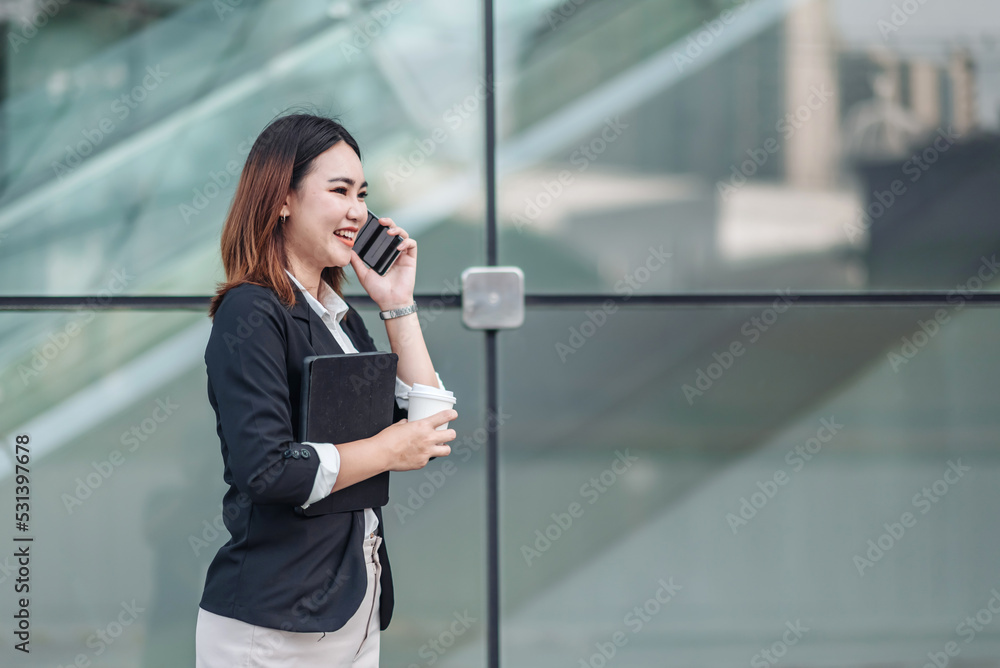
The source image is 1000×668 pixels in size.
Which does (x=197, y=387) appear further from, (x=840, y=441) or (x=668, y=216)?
(x=840, y=441)

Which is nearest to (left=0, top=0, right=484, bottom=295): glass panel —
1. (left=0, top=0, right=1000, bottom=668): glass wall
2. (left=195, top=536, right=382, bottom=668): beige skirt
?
(left=0, top=0, right=1000, bottom=668): glass wall

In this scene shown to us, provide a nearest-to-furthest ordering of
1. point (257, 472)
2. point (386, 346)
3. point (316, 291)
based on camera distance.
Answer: point (257, 472)
point (316, 291)
point (386, 346)

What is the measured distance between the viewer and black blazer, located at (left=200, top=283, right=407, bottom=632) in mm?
1524

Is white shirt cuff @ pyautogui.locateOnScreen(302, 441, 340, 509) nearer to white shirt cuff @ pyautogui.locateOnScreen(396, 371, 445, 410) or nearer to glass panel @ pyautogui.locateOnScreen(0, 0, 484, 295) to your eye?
white shirt cuff @ pyautogui.locateOnScreen(396, 371, 445, 410)

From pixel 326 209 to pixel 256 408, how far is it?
45 cm

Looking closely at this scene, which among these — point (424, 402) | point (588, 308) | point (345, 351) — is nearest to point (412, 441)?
point (424, 402)

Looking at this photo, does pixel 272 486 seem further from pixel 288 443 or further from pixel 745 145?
pixel 745 145

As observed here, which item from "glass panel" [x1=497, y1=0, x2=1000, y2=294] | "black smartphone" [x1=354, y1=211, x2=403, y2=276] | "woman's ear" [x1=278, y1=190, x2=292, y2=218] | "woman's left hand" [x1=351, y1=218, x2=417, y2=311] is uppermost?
"glass panel" [x1=497, y1=0, x2=1000, y2=294]

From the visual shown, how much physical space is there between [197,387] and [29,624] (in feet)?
3.41

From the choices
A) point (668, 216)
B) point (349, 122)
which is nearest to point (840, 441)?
point (668, 216)

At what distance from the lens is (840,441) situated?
3.28m

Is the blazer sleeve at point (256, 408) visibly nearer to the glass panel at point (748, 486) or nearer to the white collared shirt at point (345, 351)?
the white collared shirt at point (345, 351)

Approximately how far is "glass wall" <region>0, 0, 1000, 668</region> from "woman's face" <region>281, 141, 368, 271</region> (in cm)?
139

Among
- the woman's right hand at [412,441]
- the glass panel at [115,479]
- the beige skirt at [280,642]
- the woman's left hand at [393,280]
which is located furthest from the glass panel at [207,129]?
the beige skirt at [280,642]
